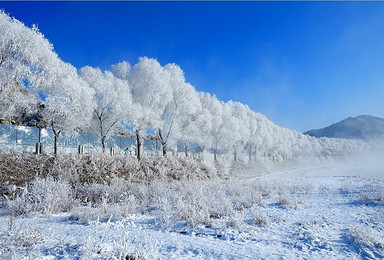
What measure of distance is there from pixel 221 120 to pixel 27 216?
38810 mm

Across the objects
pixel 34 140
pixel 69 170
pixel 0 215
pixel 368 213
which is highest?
pixel 34 140

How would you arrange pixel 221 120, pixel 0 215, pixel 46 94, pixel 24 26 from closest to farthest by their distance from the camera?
pixel 0 215, pixel 24 26, pixel 46 94, pixel 221 120

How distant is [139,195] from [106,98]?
15609 mm

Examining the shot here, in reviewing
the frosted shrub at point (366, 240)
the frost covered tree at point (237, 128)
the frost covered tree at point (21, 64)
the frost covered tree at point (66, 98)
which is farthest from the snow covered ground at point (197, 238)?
the frost covered tree at point (237, 128)

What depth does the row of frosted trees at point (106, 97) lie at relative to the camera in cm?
1318

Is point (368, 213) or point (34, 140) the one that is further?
point (34, 140)

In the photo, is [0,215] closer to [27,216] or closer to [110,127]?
[27,216]

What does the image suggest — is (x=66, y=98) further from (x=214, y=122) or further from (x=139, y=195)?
(x=214, y=122)

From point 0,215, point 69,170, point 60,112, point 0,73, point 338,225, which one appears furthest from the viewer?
point 60,112

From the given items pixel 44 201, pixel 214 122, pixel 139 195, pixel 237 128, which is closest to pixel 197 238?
pixel 44 201

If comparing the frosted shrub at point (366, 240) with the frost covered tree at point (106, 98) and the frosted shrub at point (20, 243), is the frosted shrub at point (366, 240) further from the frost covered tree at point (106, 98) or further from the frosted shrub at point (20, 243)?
the frost covered tree at point (106, 98)

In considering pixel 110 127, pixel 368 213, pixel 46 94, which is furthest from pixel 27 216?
pixel 110 127

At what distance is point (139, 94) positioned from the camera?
26.8m

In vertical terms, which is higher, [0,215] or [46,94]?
[46,94]
